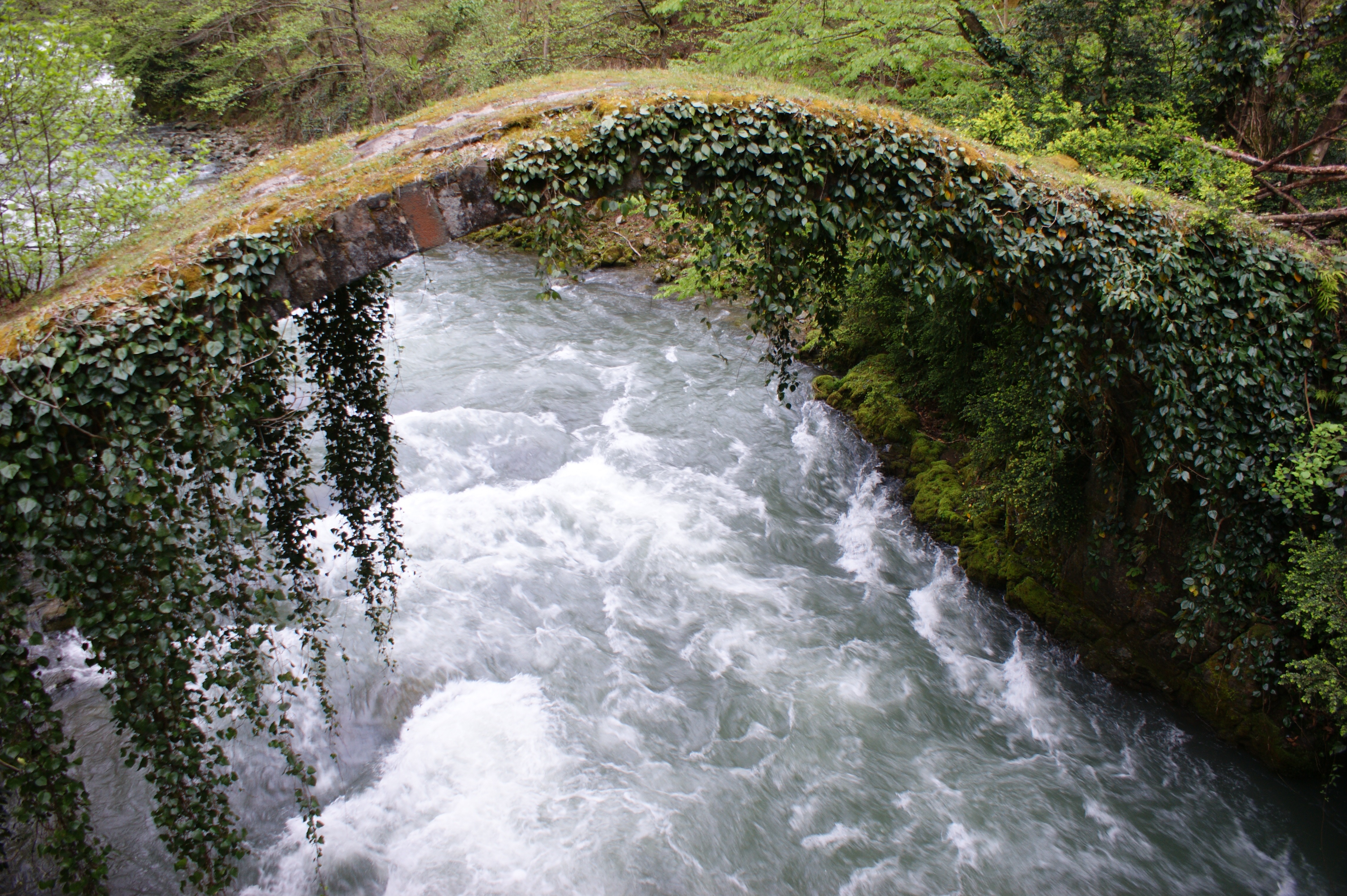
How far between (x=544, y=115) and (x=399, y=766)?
604 centimetres

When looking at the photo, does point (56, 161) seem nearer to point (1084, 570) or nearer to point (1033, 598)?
point (1033, 598)

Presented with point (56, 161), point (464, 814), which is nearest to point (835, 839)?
point (464, 814)

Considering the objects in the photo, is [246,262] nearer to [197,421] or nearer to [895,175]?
[197,421]

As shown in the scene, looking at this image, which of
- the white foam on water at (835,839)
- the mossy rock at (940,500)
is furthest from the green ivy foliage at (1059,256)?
the white foam on water at (835,839)

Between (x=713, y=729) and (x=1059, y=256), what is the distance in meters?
5.50

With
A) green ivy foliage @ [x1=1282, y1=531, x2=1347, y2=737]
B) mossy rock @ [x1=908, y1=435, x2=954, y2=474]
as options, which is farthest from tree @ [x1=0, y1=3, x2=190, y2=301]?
green ivy foliage @ [x1=1282, y1=531, x2=1347, y2=737]

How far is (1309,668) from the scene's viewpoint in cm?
568

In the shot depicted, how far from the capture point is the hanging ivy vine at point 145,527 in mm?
3977

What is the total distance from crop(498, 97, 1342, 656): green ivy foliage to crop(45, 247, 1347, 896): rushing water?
1.87m

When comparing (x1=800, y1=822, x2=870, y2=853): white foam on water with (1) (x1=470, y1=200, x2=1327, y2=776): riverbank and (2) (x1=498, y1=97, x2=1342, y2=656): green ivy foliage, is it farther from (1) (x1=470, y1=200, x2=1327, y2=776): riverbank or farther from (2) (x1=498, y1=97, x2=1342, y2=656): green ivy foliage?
(2) (x1=498, y1=97, x2=1342, y2=656): green ivy foliage

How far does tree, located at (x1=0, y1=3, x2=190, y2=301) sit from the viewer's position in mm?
6984

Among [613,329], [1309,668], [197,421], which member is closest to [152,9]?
[613,329]

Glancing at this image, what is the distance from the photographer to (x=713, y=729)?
281 inches

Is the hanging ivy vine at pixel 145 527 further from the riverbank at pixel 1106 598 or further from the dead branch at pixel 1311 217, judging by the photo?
the dead branch at pixel 1311 217
